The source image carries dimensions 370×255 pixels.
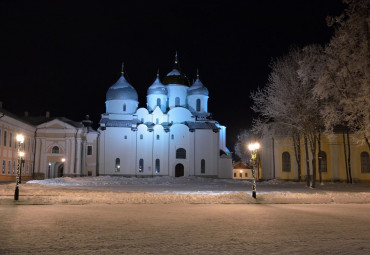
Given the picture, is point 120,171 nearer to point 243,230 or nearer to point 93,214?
point 93,214

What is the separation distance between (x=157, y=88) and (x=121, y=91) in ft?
18.3

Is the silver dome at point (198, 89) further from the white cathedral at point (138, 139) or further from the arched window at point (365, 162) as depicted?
the arched window at point (365, 162)

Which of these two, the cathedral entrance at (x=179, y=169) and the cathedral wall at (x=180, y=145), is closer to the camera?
the cathedral wall at (x=180, y=145)

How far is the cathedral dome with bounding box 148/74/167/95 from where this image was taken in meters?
64.8

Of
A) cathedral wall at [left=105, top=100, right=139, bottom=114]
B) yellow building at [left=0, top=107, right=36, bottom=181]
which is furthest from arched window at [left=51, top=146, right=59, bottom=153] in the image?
cathedral wall at [left=105, top=100, right=139, bottom=114]

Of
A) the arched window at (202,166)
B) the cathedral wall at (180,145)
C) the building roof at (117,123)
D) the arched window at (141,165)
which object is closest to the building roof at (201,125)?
the cathedral wall at (180,145)

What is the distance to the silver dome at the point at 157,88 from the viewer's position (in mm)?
64750


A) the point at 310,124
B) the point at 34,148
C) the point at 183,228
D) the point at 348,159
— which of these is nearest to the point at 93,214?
the point at 183,228

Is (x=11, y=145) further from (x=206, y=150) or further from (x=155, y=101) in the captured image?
(x=206, y=150)

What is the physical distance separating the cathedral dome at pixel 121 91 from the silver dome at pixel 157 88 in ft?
8.48

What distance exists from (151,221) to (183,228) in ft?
6.37

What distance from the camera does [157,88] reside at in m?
64.9

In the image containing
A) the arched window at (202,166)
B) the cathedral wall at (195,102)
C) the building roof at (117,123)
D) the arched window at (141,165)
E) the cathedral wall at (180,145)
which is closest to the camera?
the arched window at (141,165)

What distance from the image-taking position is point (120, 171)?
59.9m
